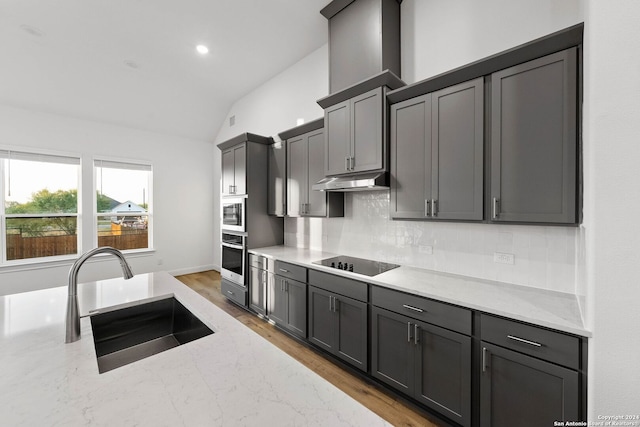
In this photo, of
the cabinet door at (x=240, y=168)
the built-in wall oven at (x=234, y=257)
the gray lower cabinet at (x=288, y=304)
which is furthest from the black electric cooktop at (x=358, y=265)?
the cabinet door at (x=240, y=168)

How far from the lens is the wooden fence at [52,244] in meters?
4.05

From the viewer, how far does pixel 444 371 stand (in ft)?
5.69

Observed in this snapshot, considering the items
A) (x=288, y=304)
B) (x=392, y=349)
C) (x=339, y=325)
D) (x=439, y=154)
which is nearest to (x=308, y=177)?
(x=288, y=304)

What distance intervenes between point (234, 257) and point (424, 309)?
292 centimetres

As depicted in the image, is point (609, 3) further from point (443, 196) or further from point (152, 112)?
point (152, 112)

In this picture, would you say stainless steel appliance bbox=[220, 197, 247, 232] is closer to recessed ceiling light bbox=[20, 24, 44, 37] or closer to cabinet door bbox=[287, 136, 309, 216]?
cabinet door bbox=[287, 136, 309, 216]

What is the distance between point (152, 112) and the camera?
4797 millimetres

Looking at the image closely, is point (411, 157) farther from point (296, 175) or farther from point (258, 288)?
point (258, 288)

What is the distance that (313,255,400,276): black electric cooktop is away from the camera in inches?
95.0

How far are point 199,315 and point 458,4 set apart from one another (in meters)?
3.11

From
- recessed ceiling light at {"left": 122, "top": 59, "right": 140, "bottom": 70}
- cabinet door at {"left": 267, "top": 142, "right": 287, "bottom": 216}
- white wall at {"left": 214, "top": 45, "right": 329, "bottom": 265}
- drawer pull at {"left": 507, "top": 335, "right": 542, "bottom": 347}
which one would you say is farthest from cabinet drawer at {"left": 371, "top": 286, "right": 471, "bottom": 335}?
recessed ceiling light at {"left": 122, "top": 59, "right": 140, "bottom": 70}

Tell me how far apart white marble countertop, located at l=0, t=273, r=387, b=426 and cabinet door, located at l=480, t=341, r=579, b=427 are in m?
1.27

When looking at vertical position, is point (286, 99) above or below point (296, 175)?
above

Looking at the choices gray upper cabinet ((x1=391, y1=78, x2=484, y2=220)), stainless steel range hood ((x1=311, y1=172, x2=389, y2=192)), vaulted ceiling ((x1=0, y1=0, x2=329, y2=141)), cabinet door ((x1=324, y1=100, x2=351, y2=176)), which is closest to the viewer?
gray upper cabinet ((x1=391, y1=78, x2=484, y2=220))
